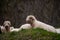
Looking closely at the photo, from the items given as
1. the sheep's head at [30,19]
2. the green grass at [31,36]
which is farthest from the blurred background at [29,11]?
the green grass at [31,36]

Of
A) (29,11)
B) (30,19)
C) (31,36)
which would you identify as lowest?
(31,36)

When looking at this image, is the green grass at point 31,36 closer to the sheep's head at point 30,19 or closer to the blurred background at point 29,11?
the sheep's head at point 30,19

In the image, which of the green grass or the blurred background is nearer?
the green grass

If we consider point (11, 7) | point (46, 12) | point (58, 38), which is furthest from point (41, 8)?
point (58, 38)

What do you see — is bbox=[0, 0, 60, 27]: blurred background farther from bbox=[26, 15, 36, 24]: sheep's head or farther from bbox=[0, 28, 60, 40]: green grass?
bbox=[0, 28, 60, 40]: green grass

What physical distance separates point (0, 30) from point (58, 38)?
2075 millimetres

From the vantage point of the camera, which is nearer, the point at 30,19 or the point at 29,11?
the point at 30,19

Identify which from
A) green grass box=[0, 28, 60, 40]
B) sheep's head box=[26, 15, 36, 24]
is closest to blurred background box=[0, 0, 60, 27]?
sheep's head box=[26, 15, 36, 24]

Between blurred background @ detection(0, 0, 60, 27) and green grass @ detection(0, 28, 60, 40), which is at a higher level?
blurred background @ detection(0, 0, 60, 27)

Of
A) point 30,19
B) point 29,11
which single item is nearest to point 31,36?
point 30,19

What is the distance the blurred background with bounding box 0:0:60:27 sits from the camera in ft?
46.6

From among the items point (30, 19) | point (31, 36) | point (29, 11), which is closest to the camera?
point (31, 36)

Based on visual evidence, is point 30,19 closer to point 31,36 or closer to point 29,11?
point 31,36

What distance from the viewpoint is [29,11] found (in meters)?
14.4
